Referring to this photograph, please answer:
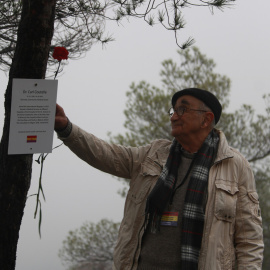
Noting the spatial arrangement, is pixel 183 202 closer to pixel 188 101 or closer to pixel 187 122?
pixel 187 122

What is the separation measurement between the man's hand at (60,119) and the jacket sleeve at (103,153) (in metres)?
0.05

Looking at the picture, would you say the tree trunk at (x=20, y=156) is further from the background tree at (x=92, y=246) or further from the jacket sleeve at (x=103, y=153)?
the background tree at (x=92, y=246)

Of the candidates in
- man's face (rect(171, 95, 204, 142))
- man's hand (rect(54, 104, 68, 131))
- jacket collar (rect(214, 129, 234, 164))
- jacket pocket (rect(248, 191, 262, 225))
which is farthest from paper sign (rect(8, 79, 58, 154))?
jacket pocket (rect(248, 191, 262, 225))

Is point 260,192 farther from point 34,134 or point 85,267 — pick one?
point 34,134

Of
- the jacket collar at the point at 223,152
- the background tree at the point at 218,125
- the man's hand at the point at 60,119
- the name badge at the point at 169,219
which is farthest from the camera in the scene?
the background tree at the point at 218,125

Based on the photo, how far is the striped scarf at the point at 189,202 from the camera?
1840 mm

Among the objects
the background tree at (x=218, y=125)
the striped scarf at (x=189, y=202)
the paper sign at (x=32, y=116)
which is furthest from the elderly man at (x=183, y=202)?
the background tree at (x=218, y=125)

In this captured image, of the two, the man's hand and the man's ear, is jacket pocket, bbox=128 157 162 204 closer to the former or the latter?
the man's ear

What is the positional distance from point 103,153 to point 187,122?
396 mm

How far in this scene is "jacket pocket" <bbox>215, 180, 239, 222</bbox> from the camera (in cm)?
189

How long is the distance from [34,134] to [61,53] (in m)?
0.31

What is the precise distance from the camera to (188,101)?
217 cm

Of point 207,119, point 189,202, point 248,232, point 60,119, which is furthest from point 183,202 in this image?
point 60,119

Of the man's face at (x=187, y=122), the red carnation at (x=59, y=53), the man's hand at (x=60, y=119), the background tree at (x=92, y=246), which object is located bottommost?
the background tree at (x=92, y=246)
